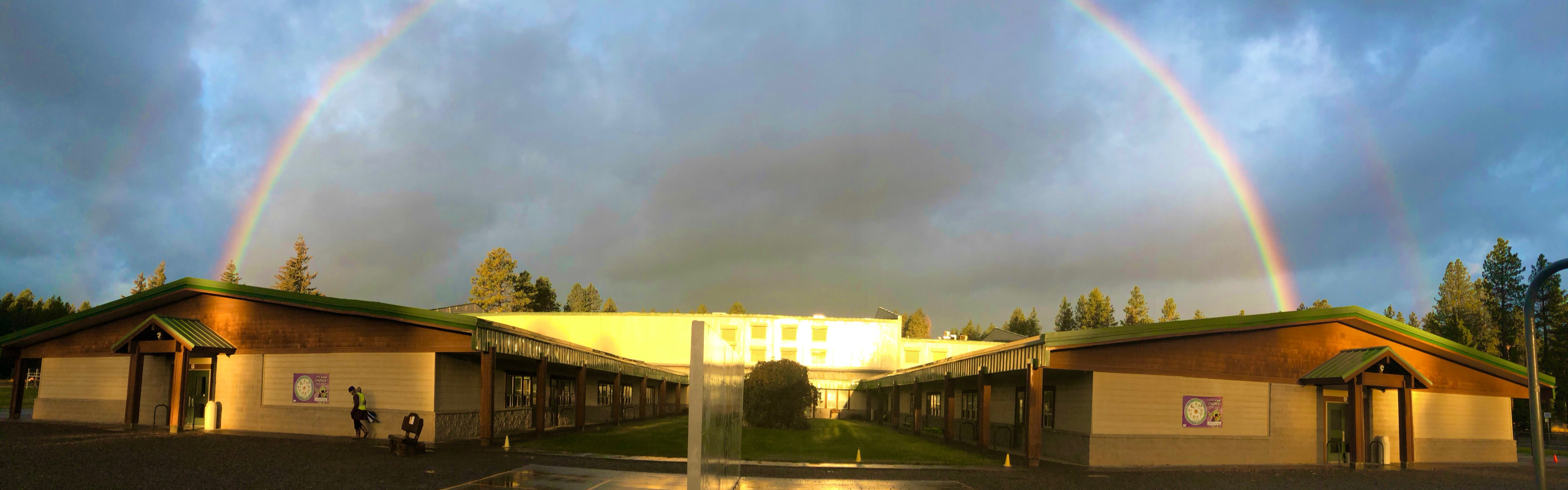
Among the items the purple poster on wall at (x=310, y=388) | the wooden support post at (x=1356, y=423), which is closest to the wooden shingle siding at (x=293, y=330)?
the purple poster on wall at (x=310, y=388)

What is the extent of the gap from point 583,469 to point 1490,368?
2774cm

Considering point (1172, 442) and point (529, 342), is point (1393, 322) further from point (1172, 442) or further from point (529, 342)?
point (529, 342)

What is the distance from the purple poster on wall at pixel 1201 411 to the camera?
23531 mm

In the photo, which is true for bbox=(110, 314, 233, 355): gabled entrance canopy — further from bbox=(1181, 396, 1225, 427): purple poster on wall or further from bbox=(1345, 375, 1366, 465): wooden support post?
bbox=(1345, 375, 1366, 465): wooden support post

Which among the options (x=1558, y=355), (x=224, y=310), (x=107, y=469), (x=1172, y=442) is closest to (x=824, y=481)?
(x=1172, y=442)

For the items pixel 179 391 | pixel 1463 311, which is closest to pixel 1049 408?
pixel 179 391

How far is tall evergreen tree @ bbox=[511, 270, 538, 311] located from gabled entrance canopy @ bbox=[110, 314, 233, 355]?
75465 mm

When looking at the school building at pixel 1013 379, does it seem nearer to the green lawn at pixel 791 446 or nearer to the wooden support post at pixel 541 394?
the wooden support post at pixel 541 394

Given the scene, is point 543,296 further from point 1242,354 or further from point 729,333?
point 1242,354

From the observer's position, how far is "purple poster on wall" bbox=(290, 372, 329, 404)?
1014 inches

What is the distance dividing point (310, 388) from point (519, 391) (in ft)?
25.4

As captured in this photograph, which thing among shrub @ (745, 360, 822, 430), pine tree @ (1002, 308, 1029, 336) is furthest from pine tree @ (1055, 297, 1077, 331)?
shrub @ (745, 360, 822, 430)

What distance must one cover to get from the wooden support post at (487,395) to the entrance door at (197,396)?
1088 centimetres

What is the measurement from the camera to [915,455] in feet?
83.3
